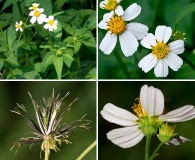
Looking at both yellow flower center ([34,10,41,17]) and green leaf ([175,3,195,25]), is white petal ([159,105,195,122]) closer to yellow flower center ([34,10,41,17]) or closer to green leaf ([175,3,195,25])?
green leaf ([175,3,195,25])

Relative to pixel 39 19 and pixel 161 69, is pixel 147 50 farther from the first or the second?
pixel 39 19

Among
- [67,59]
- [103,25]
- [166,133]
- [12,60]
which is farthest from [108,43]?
[166,133]

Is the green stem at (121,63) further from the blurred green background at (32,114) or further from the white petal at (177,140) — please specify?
the white petal at (177,140)

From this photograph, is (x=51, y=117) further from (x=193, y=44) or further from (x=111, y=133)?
(x=193, y=44)

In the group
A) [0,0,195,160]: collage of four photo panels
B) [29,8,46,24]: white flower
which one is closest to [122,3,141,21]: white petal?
[0,0,195,160]: collage of four photo panels

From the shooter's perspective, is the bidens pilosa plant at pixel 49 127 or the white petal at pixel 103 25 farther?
the white petal at pixel 103 25

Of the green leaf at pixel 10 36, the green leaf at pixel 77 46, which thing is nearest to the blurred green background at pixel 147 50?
the green leaf at pixel 77 46

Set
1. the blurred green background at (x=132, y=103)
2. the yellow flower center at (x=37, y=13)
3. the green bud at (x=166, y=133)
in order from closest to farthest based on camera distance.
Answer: the green bud at (x=166, y=133), the blurred green background at (x=132, y=103), the yellow flower center at (x=37, y=13)

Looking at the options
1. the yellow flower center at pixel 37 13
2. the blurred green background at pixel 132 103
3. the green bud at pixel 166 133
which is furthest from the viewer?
the yellow flower center at pixel 37 13
